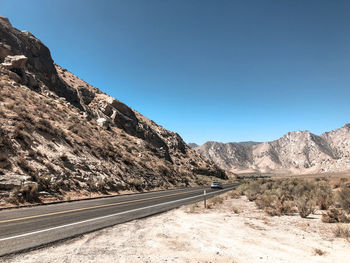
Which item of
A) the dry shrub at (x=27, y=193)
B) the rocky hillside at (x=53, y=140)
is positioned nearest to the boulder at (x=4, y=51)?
the rocky hillside at (x=53, y=140)

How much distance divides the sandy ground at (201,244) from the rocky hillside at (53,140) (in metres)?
9.05

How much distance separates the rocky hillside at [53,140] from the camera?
14844 mm

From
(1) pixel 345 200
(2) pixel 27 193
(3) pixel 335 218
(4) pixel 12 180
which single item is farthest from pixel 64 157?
(1) pixel 345 200

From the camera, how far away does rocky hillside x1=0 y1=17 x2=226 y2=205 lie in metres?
14.8

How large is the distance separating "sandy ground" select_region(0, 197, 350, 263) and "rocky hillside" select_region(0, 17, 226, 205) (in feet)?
29.7

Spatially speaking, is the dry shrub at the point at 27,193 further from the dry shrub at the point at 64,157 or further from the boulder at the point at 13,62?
the boulder at the point at 13,62

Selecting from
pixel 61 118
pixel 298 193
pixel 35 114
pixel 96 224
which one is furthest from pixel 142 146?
pixel 96 224

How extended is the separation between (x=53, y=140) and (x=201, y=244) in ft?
66.3

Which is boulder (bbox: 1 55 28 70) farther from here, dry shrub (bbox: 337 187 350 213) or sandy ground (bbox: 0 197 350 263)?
dry shrub (bbox: 337 187 350 213)

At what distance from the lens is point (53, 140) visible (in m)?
20.7

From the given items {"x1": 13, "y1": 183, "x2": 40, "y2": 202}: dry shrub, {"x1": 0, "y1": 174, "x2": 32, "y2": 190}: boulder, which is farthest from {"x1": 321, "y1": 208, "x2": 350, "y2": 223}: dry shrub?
{"x1": 0, "y1": 174, "x2": 32, "y2": 190}: boulder

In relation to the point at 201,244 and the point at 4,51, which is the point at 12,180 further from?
the point at 4,51

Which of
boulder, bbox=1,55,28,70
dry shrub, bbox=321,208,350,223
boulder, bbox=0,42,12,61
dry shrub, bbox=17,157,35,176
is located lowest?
dry shrub, bbox=321,208,350,223

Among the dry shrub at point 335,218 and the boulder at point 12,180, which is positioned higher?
the boulder at point 12,180
